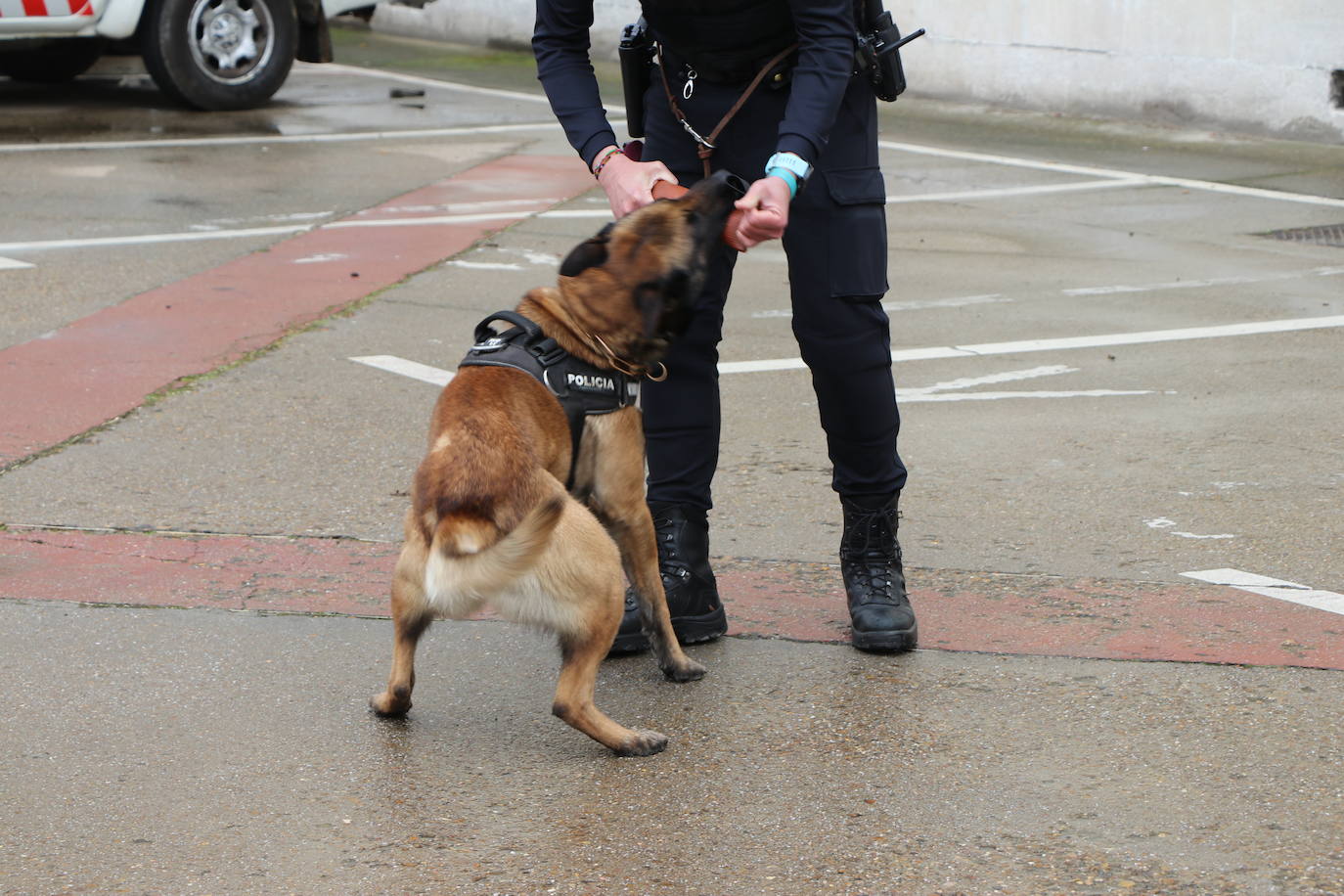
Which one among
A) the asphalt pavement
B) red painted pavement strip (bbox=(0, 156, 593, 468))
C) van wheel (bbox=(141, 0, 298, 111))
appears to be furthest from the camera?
van wheel (bbox=(141, 0, 298, 111))

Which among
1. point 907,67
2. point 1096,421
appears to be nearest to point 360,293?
point 1096,421

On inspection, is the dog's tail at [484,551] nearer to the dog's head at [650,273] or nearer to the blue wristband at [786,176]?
the dog's head at [650,273]

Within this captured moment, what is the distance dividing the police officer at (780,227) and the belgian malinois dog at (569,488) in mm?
193

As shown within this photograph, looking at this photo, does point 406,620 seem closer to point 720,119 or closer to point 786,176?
point 786,176

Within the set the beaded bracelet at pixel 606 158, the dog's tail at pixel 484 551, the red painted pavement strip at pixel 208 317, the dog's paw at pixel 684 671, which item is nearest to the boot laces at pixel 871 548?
the dog's paw at pixel 684 671

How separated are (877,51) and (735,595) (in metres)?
1.42

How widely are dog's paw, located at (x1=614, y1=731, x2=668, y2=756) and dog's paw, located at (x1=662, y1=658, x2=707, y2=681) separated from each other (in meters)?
0.35

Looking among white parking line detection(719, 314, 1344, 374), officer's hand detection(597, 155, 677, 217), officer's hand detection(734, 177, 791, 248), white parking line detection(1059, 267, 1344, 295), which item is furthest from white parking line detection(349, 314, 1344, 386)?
officer's hand detection(734, 177, 791, 248)

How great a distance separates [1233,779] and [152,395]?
405cm

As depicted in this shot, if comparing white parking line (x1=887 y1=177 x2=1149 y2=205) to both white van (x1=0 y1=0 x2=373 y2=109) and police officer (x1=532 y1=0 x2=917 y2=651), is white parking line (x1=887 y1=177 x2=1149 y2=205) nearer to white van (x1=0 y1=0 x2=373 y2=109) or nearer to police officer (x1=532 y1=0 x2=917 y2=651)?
white van (x1=0 y1=0 x2=373 y2=109)

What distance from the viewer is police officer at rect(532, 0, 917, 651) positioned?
367 centimetres

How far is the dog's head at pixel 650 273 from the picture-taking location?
3.48 meters

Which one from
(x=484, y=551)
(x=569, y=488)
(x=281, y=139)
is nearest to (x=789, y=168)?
(x=569, y=488)

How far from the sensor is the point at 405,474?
5.17m
